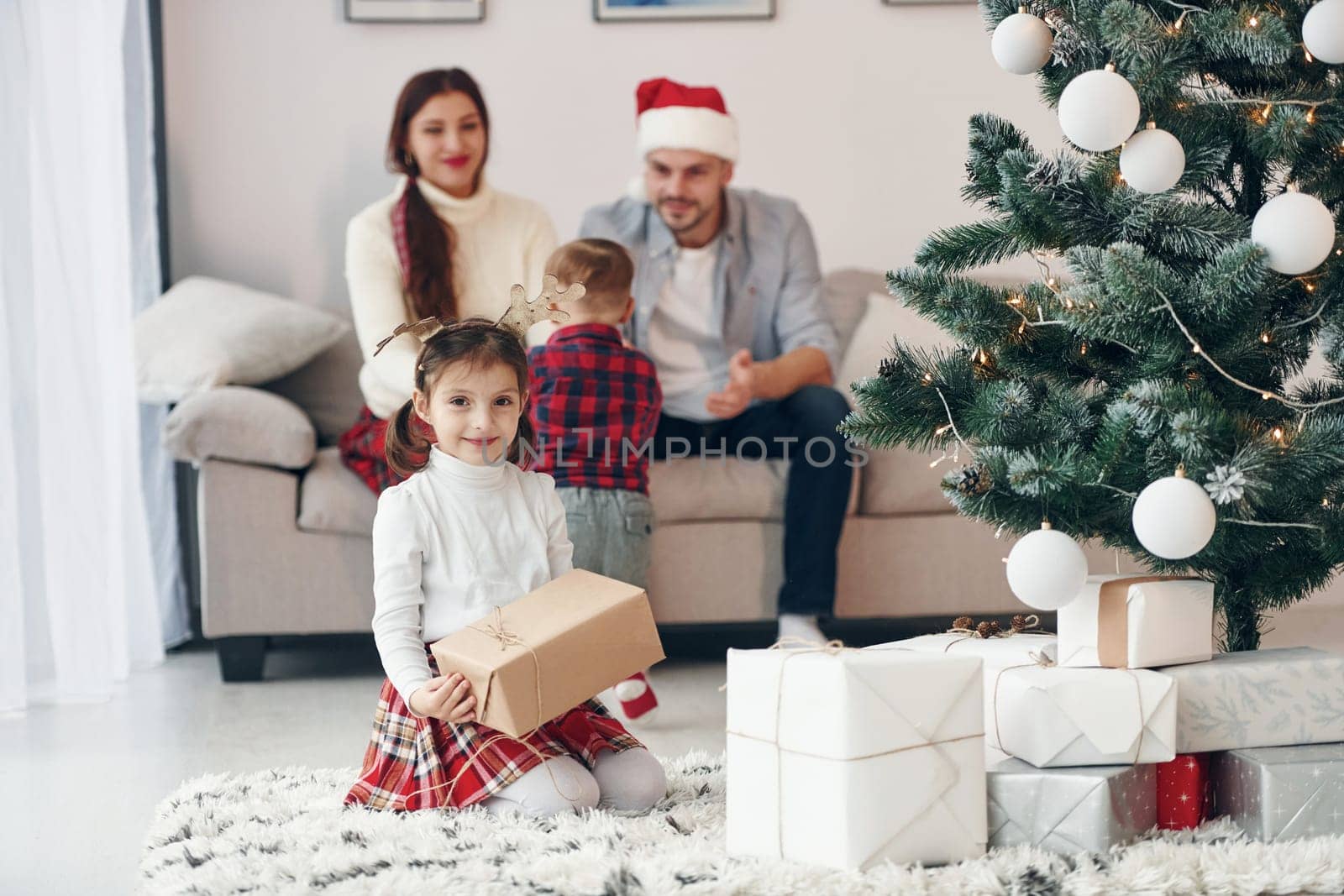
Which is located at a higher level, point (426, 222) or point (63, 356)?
point (426, 222)

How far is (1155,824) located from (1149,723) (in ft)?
0.42

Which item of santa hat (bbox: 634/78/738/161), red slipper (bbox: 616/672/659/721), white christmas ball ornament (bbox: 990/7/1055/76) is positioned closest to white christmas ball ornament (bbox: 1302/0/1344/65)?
white christmas ball ornament (bbox: 990/7/1055/76)

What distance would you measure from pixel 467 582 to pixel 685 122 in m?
1.50

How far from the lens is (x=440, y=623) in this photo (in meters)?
1.53

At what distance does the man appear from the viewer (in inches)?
105

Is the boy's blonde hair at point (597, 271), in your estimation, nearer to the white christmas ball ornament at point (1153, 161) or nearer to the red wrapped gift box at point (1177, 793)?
the white christmas ball ornament at point (1153, 161)

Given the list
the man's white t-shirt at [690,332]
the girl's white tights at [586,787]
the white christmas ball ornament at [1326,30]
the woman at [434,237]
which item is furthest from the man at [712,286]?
the white christmas ball ornament at [1326,30]

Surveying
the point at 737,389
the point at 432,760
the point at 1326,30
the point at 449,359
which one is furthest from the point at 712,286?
the point at 1326,30

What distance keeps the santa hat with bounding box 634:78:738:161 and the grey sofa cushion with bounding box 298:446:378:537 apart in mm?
955

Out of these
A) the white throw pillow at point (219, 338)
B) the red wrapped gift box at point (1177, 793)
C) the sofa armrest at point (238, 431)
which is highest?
the white throw pillow at point (219, 338)

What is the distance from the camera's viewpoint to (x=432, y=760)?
58.9 inches

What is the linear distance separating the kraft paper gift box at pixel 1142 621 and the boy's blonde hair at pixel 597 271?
3.51 feet

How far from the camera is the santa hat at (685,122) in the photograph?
2750 millimetres

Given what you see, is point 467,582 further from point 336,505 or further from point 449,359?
point 336,505
